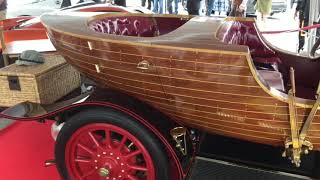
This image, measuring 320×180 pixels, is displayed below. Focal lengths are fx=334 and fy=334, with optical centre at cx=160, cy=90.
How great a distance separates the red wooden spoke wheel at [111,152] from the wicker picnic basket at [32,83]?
1.93 feet

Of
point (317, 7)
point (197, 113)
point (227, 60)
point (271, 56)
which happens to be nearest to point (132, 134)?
→ point (197, 113)

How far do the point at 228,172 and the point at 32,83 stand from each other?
4.39 feet

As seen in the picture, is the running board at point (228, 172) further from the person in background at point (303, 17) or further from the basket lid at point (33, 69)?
the person in background at point (303, 17)

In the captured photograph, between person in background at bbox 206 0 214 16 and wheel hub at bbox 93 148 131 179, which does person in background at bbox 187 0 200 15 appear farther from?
wheel hub at bbox 93 148 131 179

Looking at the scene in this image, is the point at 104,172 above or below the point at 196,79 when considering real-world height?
below

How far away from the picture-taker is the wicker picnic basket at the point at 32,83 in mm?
2152

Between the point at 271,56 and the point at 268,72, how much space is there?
0.91ft

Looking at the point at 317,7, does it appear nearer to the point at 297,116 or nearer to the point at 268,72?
the point at 268,72

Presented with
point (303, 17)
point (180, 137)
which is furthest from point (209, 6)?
point (180, 137)

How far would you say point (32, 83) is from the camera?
2.15m

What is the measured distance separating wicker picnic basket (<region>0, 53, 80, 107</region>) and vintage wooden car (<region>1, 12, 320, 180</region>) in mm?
186

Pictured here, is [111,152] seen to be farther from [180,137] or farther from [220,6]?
[220,6]

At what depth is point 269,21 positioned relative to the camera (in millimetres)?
7027

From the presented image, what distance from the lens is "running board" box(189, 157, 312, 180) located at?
1.85 m
